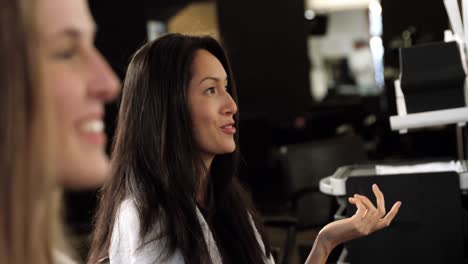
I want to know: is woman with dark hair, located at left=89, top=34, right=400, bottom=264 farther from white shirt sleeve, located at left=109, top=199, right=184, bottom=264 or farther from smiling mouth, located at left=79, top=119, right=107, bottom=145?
smiling mouth, located at left=79, top=119, right=107, bottom=145

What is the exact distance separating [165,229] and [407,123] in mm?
785

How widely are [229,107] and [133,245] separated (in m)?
0.43

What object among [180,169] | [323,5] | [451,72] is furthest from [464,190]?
[323,5]

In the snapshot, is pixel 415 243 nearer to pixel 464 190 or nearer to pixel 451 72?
pixel 464 190

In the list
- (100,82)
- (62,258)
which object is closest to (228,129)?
(62,258)

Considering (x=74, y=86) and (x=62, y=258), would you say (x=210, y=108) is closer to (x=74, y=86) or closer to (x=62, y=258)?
(x=62, y=258)

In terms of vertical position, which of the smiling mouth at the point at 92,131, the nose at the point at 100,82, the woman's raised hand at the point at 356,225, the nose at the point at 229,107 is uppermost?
the nose at the point at 100,82

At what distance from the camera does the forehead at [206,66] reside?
5.44 ft

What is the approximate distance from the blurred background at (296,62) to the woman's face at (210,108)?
351cm

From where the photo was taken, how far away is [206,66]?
5.51 feet

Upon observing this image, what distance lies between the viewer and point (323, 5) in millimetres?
5691

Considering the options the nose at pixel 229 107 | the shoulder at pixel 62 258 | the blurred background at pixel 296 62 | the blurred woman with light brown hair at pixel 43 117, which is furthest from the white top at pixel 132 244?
the blurred background at pixel 296 62

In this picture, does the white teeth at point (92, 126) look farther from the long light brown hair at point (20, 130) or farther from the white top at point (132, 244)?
the white top at point (132, 244)

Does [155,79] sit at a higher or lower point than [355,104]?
higher
